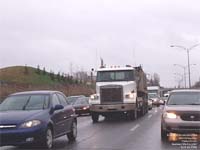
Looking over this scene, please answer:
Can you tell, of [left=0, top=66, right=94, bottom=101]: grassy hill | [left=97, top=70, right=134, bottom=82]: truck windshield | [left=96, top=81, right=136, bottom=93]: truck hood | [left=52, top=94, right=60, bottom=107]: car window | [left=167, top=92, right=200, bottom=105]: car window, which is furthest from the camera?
[left=0, top=66, right=94, bottom=101]: grassy hill

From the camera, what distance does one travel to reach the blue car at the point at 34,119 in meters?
13.2

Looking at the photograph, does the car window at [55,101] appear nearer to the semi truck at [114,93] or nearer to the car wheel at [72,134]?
the car wheel at [72,134]

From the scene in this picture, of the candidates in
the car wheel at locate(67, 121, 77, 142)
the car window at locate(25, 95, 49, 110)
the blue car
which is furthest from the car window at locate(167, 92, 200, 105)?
the car window at locate(25, 95, 49, 110)

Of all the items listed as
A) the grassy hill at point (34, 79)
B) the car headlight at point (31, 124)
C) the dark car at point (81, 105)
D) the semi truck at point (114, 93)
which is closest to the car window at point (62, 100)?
the car headlight at point (31, 124)

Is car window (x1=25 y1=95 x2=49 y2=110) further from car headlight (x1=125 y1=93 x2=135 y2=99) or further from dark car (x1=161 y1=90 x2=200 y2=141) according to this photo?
car headlight (x1=125 y1=93 x2=135 y2=99)

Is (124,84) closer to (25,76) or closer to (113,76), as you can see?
(113,76)

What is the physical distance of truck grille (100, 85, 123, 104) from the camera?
28344 millimetres

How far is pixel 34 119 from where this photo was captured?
528 inches

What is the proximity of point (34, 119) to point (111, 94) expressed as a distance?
15.3 metres

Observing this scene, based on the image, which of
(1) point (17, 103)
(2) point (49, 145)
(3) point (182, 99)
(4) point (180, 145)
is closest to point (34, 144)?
(2) point (49, 145)

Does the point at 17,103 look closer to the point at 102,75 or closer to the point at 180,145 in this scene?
the point at 180,145

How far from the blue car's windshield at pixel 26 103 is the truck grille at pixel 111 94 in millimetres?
13598

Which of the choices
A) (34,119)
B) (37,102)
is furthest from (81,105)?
(34,119)

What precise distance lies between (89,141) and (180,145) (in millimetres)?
3309
